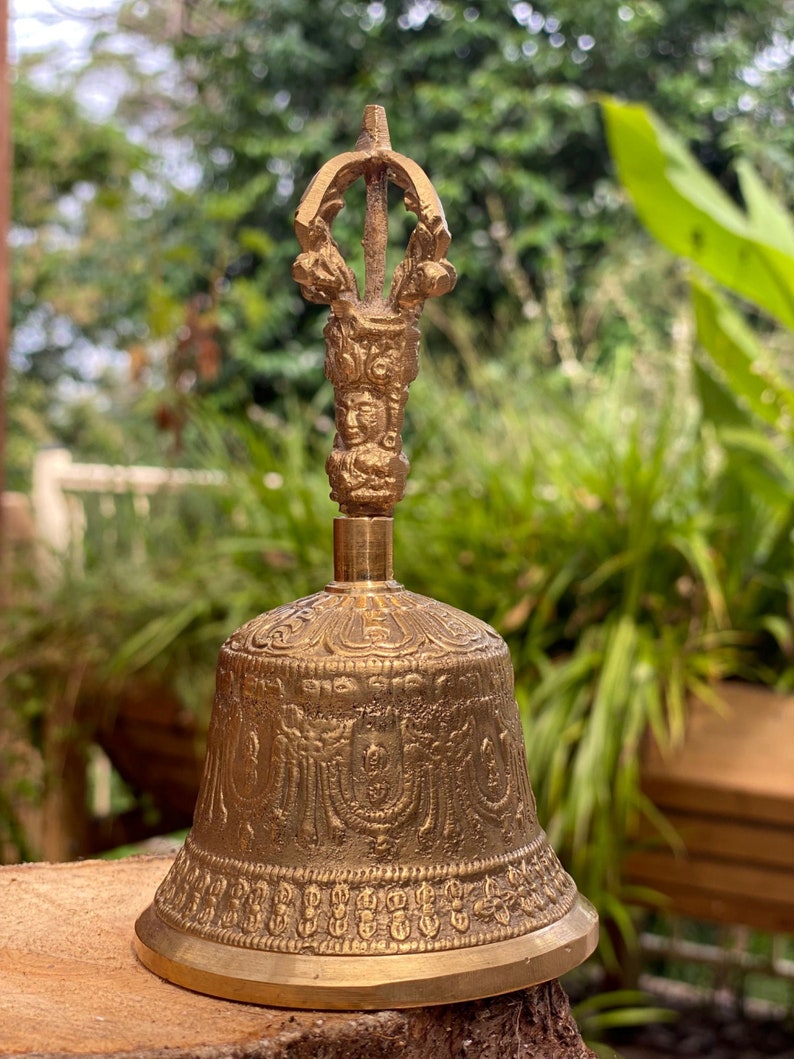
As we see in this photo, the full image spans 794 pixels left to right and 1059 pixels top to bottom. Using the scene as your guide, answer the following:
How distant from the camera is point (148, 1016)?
92 centimetres

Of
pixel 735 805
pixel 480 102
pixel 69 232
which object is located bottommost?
pixel 735 805

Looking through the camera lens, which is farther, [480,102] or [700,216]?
[480,102]

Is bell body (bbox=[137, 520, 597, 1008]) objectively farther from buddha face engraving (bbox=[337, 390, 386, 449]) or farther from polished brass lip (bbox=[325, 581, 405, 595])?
buddha face engraving (bbox=[337, 390, 386, 449])

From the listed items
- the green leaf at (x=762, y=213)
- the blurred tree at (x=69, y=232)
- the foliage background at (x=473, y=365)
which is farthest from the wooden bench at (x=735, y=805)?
the blurred tree at (x=69, y=232)

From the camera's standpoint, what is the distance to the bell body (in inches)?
37.2

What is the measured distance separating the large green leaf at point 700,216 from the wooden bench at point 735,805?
37.0 inches

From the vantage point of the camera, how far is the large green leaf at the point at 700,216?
254 centimetres

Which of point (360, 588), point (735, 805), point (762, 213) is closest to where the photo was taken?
point (360, 588)

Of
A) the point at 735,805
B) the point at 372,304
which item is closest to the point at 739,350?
the point at 735,805

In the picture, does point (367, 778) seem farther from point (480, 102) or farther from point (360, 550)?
point (480, 102)

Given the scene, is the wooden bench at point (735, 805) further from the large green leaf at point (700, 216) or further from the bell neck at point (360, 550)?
the bell neck at point (360, 550)

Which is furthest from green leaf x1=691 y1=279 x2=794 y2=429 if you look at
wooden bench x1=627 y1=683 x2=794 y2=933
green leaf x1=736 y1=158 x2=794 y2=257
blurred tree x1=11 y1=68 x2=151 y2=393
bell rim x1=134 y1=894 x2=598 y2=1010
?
blurred tree x1=11 y1=68 x2=151 y2=393

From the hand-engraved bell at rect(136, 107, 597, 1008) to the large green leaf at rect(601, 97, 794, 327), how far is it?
1.63 meters

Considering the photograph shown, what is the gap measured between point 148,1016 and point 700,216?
2.20m
